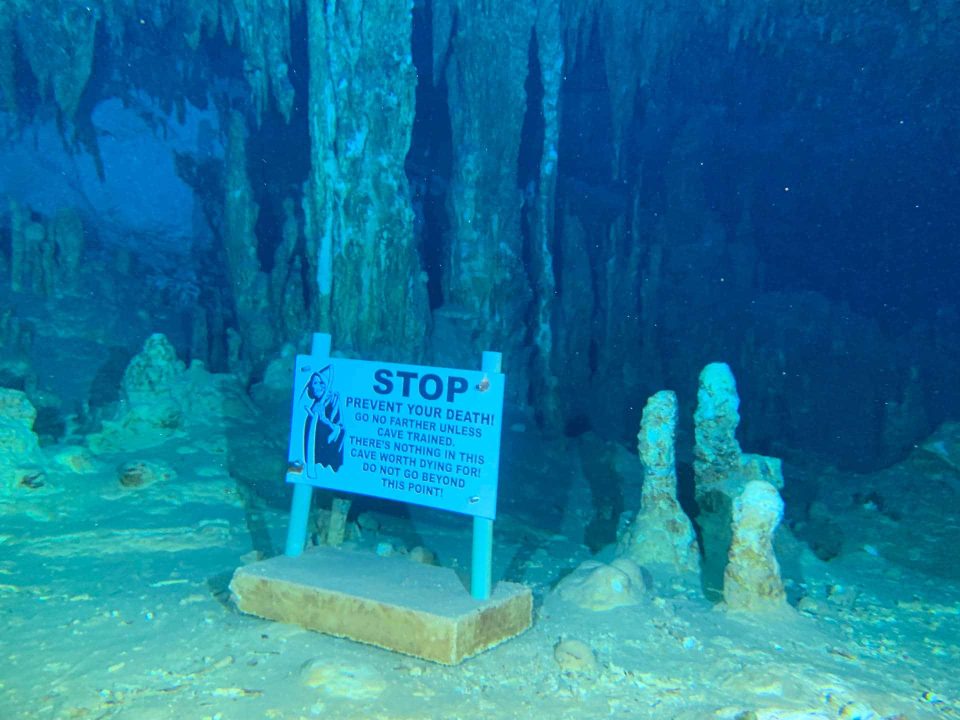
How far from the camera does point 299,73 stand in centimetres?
1098

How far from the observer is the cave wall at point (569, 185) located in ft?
30.9

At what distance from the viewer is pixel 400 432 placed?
144 inches

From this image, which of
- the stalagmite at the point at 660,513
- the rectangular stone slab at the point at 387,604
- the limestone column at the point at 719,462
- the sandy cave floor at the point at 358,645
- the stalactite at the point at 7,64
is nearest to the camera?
the sandy cave floor at the point at 358,645

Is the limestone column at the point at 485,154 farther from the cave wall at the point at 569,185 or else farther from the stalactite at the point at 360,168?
the stalactite at the point at 360,168

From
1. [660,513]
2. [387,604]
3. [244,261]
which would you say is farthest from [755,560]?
[244,261]

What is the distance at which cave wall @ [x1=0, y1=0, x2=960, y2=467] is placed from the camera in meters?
9.42

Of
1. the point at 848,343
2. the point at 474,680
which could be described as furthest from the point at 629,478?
the point at 474,680

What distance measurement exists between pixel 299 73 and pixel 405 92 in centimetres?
285

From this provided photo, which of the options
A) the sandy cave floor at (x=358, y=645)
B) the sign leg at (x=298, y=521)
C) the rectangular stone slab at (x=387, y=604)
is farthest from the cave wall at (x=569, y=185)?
the rectangular stone slab at (x=387, y=604)

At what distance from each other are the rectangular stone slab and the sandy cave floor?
8cm

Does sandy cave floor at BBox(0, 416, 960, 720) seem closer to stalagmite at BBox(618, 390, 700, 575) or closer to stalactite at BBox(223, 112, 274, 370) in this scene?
stalagmite at BBox(618, 390, 700, 575)

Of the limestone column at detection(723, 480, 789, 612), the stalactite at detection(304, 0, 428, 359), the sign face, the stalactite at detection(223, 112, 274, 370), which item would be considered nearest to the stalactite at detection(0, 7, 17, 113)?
the stalactite at detection(223, 112, 274, 370)

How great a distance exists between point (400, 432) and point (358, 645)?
1061mm

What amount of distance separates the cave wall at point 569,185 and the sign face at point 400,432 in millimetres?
5251
